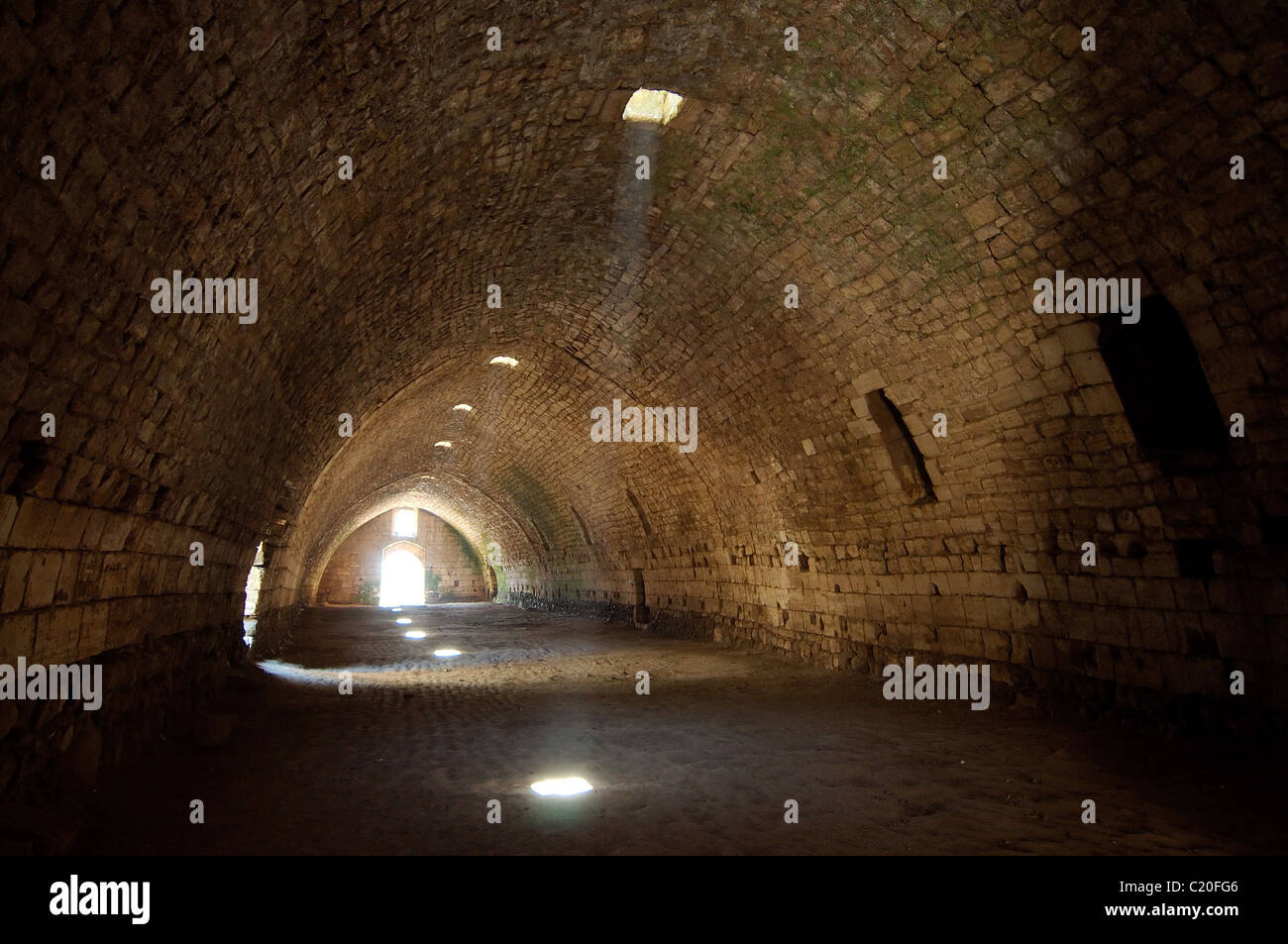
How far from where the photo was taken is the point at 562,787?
5.60 metres

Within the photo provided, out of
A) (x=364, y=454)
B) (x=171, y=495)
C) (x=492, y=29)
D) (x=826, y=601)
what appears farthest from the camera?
(x=364, y=454)

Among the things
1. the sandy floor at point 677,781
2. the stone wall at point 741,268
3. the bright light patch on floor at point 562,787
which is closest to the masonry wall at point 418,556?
the stone wall at point 741,268

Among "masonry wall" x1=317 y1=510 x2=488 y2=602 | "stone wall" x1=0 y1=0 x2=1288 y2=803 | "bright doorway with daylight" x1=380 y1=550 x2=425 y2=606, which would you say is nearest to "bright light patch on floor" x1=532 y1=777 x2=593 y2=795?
"stone wall" x1=0 y1=0 x2=1288 y2=803

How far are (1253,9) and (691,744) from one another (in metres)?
6.34

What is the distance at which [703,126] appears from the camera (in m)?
7.29

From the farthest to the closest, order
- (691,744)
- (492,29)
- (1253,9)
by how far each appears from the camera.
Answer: (691,744) → (492,29) → (1253,9)

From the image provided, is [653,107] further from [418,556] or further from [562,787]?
[418,556]

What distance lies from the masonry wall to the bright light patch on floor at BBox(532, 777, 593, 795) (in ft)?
115

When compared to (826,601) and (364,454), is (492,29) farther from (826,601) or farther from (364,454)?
(364,454)

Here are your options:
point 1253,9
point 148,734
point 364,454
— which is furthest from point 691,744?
point 364,454

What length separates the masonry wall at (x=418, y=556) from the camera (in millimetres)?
38969

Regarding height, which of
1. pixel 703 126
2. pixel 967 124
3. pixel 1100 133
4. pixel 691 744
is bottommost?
pixel 691 744

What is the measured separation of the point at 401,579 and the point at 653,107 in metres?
40.6

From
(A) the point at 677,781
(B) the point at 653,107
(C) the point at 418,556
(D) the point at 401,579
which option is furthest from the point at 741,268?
(D) the point at 401,579
